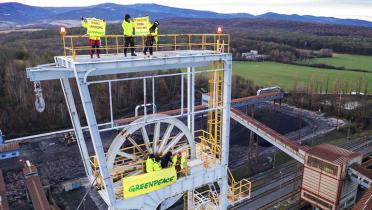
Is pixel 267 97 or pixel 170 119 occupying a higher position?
pixel 170 119

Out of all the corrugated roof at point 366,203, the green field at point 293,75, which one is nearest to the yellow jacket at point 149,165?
the corrugated roof at point 366,203

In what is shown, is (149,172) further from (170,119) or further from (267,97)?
(267,97)

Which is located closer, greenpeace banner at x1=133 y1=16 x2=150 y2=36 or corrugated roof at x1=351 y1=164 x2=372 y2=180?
greenpeace banner at x1=133 y1=16 x2=150 y2=36

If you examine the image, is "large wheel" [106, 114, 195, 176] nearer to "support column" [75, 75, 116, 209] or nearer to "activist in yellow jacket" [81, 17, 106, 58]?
"support column" [75, 75, 116, 209]

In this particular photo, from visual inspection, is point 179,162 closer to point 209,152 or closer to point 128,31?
point 209,152

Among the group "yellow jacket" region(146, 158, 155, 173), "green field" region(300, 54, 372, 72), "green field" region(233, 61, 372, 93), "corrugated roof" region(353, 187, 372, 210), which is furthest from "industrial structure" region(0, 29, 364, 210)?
"green field" region(300, 54, 372, 72)

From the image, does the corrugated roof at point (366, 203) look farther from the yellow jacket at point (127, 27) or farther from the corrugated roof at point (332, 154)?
the yellow jacket at point (127, 27)

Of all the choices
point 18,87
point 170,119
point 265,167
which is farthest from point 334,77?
point 170,119
